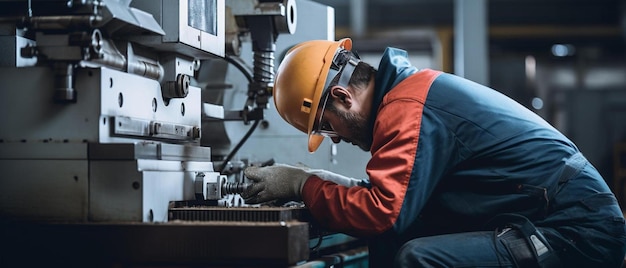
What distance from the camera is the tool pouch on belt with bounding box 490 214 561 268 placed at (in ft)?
5.93

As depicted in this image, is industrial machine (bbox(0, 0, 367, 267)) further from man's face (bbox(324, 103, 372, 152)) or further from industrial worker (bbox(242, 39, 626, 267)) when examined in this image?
man's face (bbox(324, 103, 372, 152))

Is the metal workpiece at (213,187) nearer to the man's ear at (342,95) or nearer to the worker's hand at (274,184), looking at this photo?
the worker's hand at (274,184)

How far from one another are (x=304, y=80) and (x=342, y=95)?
3.9 inches

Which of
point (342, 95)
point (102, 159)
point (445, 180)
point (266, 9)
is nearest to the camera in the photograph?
point (102, 159)

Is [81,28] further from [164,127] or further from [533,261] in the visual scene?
[533,261]

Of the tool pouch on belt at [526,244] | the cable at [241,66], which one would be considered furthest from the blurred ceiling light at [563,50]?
the tool pouch on belt at [526,244]

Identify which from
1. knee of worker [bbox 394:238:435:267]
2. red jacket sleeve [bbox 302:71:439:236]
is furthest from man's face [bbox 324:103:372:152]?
knee of worker [bbox 394:238:435:267]

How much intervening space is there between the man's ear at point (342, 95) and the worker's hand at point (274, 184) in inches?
8.0

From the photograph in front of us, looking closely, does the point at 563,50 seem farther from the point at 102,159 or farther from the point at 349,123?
the point at 102,159

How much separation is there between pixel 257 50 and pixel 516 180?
0.93 metres

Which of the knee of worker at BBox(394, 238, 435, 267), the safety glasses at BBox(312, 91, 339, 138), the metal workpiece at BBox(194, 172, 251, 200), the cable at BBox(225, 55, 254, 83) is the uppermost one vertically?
the cable at BBox(225, 55, 254, 83)

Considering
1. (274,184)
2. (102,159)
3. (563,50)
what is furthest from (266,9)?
(563,50)

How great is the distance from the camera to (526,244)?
1816 millimetres

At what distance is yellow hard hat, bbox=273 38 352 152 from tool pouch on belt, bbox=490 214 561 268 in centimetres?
52
